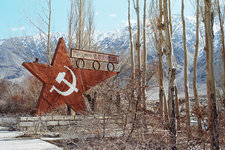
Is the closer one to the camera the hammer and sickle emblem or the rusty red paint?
the rusty red paint

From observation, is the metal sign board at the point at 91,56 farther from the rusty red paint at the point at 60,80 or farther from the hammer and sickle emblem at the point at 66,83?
the hammer and sickle emblem at the point at 66,83

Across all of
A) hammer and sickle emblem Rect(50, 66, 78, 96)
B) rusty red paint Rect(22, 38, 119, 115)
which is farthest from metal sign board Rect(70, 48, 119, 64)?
hammer and sickle emblem Rect(50, 66, 78, 96)

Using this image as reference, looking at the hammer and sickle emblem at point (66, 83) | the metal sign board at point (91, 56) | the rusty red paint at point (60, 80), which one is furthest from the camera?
the metal sign board at point (91, 56)

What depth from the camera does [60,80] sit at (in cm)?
834

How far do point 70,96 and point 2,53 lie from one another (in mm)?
85650

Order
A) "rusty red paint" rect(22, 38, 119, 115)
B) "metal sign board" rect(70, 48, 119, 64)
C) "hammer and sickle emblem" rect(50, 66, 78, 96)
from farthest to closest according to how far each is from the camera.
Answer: "metal sign board" rect(70, 48, 119, 64) < "hammer and sickle emblem" rect(50, 66, 78, 96) < "rusty red paint" rect(22, 38, 119, 115)

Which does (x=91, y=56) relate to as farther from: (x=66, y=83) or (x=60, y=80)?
(x=60, y=80)

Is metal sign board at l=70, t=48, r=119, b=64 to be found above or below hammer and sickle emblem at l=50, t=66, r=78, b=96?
above

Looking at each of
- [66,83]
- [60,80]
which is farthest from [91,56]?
[60,80]

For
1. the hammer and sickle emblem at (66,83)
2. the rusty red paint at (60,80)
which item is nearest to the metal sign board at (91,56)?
→ the rusty red paint at (60,80)

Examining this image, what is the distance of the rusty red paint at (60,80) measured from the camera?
7.93m

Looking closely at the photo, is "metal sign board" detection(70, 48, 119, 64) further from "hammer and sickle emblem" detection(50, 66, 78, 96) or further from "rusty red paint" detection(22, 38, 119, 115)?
"hammer and sickle emblem" detection(50, 66, 78, 96)

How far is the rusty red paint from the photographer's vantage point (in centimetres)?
793

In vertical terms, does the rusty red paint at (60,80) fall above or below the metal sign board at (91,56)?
below
